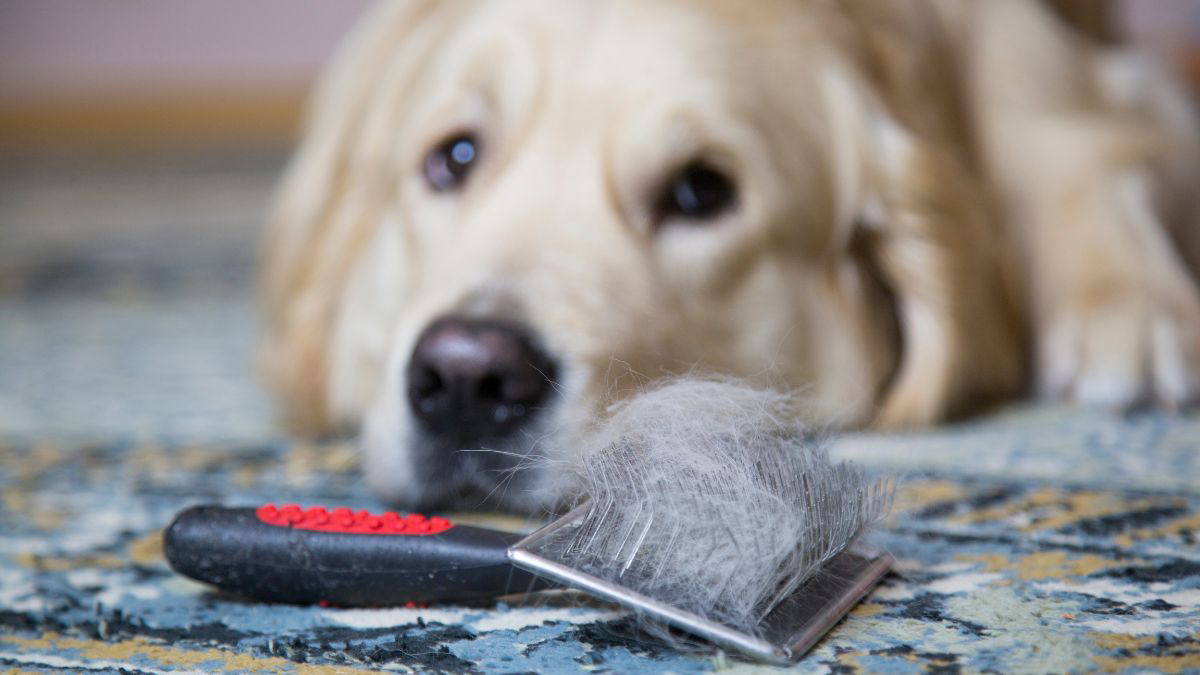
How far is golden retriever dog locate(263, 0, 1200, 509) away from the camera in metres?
1.23

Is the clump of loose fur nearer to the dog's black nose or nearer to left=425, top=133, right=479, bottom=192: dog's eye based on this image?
the dog's black nose

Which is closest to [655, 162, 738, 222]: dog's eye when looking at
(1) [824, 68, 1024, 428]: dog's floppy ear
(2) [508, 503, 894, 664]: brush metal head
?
(1) [824, 68, 1024, 428]: dog's floppy ear

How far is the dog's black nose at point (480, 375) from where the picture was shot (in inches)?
44.1

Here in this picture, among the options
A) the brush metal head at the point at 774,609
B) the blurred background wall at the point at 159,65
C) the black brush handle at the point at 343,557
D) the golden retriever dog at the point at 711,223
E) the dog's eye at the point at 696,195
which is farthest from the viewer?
the blurred background wall at the point at 159,65

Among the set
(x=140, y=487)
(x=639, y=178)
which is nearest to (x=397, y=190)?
(x=639, y=178)

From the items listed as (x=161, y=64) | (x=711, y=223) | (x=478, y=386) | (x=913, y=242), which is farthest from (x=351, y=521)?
(x=161, y=64)

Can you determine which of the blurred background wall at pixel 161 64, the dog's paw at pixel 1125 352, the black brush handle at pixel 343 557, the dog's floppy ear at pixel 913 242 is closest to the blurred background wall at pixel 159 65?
the blurred background wall at pixel 161 64

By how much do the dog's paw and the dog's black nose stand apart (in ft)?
2.97

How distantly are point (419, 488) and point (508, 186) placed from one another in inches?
16.5

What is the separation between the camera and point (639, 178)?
1424 millimetres

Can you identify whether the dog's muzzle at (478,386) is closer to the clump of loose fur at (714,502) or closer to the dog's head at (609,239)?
the dog's head at (609,239)

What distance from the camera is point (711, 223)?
1.47 metres

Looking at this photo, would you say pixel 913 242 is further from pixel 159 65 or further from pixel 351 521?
pixel 159 65

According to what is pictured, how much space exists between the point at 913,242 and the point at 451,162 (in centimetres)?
64
